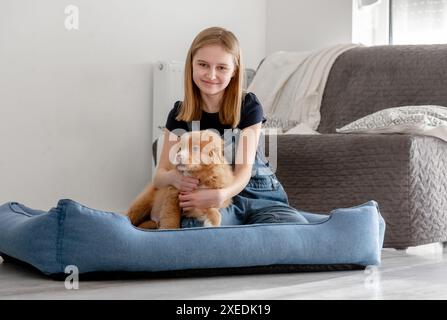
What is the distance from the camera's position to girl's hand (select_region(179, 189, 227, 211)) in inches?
78.4

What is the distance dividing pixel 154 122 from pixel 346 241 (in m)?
1.96

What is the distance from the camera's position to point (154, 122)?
380cm

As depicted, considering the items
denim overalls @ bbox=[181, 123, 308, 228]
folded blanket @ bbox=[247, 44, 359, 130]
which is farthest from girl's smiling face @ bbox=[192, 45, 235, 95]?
folded blanket @ bbox=[247, 44, 359, 130]

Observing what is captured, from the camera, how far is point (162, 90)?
3.77 m

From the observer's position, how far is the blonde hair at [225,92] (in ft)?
7.18

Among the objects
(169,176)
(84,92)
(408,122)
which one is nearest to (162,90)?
(84,92)

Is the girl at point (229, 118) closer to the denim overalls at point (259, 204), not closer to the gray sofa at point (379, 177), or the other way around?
the denim overalls at point (259, 204)

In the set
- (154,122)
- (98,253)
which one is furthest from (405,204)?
(154,122)

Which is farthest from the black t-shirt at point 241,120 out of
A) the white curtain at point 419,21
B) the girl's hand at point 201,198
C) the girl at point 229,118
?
the white curtain at point 419,21

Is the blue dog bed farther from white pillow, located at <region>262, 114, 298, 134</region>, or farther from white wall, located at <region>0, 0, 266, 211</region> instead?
white pillow, located at <region>262, 114, 298, 134</region>

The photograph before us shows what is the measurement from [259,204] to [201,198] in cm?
28

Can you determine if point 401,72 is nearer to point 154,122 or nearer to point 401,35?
point 401,35

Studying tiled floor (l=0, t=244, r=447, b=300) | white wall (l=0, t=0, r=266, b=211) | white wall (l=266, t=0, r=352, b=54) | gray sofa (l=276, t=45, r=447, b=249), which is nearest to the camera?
tiled floor (l=0, t=244, r=447, b=300)

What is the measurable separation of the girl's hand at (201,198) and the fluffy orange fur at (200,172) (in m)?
0.02
